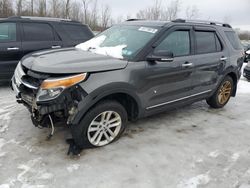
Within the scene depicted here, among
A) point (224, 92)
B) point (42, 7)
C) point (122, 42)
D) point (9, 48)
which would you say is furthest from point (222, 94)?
point (42, 7)

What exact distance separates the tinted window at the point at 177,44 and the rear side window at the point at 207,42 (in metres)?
0.29

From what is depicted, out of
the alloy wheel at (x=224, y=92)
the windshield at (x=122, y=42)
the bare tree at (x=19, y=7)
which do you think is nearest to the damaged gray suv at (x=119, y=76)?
the windshield at (x=122, y=42)

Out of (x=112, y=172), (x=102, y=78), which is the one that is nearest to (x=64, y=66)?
(x=102, y=78)

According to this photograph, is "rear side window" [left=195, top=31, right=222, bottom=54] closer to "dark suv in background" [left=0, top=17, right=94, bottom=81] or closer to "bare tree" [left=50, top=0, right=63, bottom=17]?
"dark suv in background" [left=0, top=17, right=94, bottom=81]

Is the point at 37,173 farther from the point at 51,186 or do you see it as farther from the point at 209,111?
the point at 209,111

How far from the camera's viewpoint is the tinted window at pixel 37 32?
5.95 meters

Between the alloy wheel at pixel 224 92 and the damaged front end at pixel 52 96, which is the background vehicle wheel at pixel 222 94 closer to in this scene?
the alloy wheel at pixel 224 92

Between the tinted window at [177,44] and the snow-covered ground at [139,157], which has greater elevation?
the tinted window at [177,44]

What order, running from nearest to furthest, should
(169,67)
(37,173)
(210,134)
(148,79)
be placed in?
(37,173) → (148,79) → (169,67) → (210,134)

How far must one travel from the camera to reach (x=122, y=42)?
389cm

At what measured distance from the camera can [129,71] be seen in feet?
11.1

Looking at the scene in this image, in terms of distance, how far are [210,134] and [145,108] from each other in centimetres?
125

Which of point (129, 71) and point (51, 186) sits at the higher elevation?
point (129, 71)

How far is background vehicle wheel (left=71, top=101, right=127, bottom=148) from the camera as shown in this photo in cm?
317
